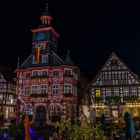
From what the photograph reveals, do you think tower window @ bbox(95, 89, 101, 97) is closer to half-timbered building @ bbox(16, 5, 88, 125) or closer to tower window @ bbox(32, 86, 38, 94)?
half-timbered building @ bbox(16, 5, 88, 125)

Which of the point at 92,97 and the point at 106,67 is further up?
the point at 106,67

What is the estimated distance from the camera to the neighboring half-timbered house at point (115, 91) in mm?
48094

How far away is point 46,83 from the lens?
164 feet

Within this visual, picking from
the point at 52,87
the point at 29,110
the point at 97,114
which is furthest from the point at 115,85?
the point at 29,110

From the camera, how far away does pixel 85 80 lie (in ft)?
206

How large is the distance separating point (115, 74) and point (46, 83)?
1360 centimetres

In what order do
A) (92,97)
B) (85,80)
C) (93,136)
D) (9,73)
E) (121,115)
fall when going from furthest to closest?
(9,73)
(85,80)
(92,97)
(121,115)
(93,136)

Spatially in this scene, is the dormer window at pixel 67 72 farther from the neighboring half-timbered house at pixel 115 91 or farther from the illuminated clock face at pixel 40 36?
the illuminated clock face at pixel 40 36

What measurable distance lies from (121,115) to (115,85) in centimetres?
592

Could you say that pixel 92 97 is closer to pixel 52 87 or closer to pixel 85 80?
pixel 52 87

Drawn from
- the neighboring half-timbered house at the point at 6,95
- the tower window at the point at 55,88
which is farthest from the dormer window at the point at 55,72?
the neighboring half-timbered house at the point at 6,95

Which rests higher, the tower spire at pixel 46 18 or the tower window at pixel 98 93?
the tower spire at pixel 46 18

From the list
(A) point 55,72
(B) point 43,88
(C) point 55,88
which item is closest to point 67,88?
(C) point 55,88

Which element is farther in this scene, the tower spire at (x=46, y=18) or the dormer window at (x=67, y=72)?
the tower spire at (x=46, y=18)
